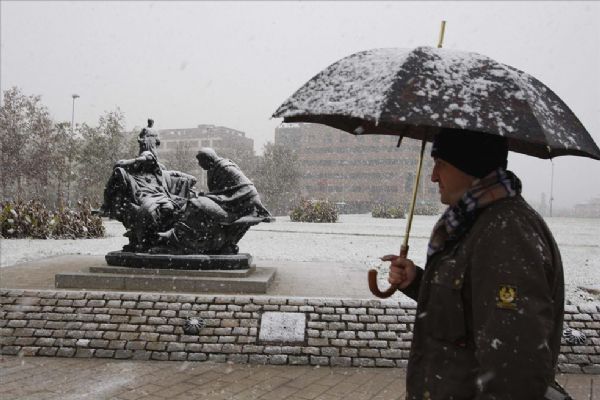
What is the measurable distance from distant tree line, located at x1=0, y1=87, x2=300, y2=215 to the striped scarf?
1895cm

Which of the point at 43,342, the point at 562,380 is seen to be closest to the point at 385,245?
the point at 562,380

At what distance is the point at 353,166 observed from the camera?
85.4m

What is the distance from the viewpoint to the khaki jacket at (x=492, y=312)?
4.86 feet

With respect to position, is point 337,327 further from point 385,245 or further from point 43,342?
point 385,245

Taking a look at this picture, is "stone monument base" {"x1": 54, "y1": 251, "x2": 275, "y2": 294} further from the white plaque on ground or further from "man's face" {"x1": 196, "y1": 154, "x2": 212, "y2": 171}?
"man's face" {"x1": 196, "y1": 154, "x2": 212, "y2": 171}

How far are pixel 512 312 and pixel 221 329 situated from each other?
4387 mm

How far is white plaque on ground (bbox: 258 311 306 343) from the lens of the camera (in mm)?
5398

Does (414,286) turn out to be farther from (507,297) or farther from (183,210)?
(183,210)

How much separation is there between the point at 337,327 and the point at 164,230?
310cm

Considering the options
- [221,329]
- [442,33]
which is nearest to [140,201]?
[221,329]

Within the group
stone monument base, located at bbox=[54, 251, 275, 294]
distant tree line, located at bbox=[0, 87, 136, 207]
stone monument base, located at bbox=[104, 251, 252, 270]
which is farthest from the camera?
distant tree line, located at bbox=[0, 87, 136, 207]

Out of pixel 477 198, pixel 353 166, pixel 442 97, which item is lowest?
pixel 477 198

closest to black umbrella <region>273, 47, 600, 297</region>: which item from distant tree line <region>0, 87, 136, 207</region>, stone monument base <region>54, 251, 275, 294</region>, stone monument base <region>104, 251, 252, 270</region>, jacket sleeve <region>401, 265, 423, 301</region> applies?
jacket sleeve <region>401, 265, 423, 301</region>

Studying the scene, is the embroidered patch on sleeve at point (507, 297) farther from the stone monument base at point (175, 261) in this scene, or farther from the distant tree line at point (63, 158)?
the distant tree line at point (63, 158)
